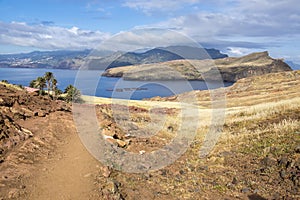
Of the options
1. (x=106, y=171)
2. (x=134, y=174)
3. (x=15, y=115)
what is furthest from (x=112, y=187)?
(x=15, y=115)

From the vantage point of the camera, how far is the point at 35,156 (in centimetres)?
1337

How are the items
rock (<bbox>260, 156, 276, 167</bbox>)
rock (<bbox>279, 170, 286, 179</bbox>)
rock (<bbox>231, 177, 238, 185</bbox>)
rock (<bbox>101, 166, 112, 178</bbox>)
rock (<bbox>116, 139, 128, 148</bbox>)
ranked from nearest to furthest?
1. rock (<bbox>279, 170, 286, 179</bbox>)
2. rock (<bbox>101, 166, 112, 178</bbox>)
3. rock (<bbox>231, 177, 238, 185</bbox>)
4. rock (<bbox>260, 156, 276, 167</bbox>)
5. rock (<bbox>116, 139, 128, 148</bbox>)

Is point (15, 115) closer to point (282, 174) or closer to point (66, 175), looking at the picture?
point (66, 175)

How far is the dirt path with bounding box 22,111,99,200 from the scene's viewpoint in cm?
1015

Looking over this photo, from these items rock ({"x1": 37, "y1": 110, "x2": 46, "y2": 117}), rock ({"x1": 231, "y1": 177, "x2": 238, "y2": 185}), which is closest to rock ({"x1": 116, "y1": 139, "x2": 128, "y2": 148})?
rock ({"x1": 37, "y1": 110, "x2": 46, "y2": 117})

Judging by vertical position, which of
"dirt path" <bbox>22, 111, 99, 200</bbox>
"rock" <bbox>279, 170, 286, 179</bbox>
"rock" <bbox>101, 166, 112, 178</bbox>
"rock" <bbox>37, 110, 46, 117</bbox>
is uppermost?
"rock" <bbox>37, 110, 46, 117</bbox>

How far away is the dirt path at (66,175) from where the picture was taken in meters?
10.1

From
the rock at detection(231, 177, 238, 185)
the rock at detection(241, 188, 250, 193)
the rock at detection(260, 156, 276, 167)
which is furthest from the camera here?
the rock at detection(260, 156, 276, 167)

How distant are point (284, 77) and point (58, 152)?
363 ft

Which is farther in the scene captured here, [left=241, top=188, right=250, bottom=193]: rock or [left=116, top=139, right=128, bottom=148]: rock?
[left=116, top=139, right=128, bottom=148]: rock

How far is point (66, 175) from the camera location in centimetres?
1178

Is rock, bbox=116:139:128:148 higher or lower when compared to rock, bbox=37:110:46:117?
lower

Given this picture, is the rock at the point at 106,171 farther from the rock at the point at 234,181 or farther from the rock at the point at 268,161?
the rock at the point at 268,161

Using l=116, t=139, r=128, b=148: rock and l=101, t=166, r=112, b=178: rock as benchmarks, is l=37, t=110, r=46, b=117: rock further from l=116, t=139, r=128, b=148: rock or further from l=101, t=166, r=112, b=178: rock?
l=101, t=166, r=112, b=178: rock
